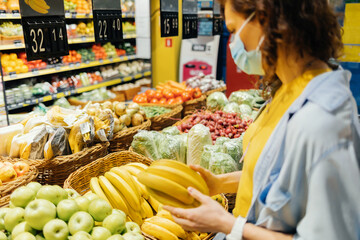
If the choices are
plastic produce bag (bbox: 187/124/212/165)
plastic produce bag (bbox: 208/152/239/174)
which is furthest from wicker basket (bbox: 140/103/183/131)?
plastic produce bag (bbox: 208/152/239/174)

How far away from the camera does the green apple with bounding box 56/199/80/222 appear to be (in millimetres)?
1337

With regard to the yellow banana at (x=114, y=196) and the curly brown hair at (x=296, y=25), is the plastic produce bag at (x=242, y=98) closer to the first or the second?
the yellow banana at (x=114, y=196)

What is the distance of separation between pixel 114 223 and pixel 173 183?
371mm

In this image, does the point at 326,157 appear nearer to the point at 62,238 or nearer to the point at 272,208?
the point at 272,208

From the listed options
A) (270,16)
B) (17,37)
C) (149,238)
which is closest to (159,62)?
(17,37)

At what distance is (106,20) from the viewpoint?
Result: 3.73 m

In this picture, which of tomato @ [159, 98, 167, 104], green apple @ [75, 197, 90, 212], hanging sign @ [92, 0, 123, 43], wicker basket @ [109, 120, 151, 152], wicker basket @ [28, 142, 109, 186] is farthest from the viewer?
tomato @ [159, 98, 167, 104]

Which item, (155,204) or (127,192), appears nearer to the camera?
(127,192)

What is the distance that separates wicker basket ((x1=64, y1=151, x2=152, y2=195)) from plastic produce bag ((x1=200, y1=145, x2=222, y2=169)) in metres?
0.39

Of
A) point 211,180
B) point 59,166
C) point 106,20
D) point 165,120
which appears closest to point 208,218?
point 211,180

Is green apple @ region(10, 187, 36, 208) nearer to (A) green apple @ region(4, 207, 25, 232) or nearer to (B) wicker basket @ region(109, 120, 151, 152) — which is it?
(A) green apple @ region(4, 207, 25, 232)

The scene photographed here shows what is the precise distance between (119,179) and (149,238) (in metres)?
0.37

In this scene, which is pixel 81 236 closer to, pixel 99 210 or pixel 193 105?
pixel 99 210

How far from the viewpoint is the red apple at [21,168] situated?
6.56 feet
